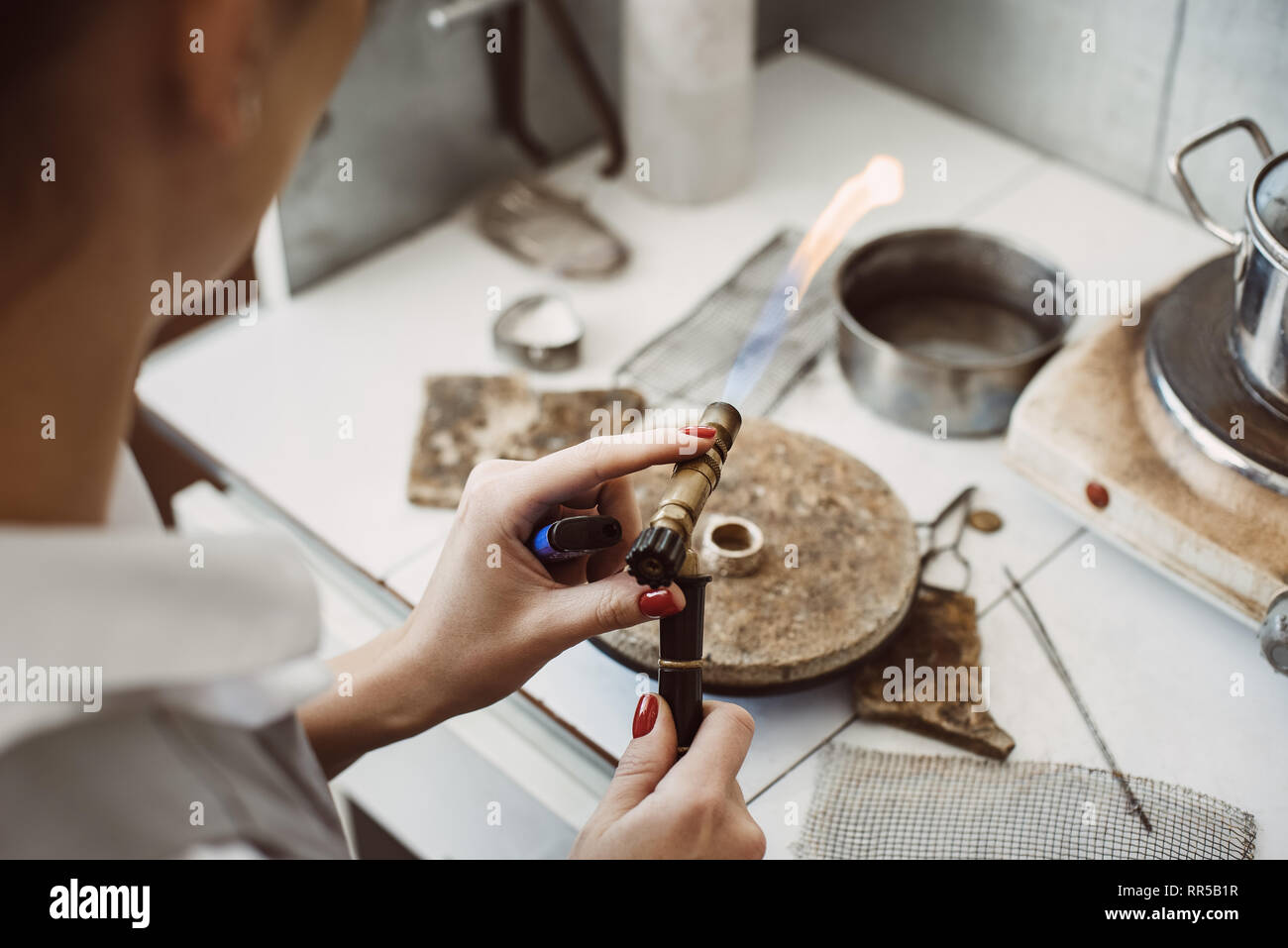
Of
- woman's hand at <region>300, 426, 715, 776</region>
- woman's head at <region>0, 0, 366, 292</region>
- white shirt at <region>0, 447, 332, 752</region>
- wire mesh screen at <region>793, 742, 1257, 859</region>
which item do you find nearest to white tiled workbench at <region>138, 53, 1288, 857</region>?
wire mesh screen at <region>793, 742, 1257, 859</region>

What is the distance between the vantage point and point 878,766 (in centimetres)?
115

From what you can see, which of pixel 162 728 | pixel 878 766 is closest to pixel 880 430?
pixel 878 766

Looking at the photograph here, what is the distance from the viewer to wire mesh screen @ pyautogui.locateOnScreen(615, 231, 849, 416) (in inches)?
61.5

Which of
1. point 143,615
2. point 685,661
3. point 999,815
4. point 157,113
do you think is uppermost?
point 157,113

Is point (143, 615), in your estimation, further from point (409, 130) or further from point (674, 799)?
point (409, 130)

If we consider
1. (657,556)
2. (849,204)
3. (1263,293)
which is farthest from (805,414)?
(657,556)

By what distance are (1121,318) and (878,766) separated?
0.62 meters

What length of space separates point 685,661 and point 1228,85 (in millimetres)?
1307

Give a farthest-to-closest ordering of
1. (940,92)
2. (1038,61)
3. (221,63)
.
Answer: (940,92), (1038,61), (221,63)

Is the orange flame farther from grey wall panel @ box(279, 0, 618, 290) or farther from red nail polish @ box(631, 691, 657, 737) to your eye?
red nail polish @ box(631, 691, 657, 737)

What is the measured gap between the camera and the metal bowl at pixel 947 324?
1.43 meters

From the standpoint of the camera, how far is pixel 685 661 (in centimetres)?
96

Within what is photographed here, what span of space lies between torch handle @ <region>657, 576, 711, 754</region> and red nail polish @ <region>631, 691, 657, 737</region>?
14mm

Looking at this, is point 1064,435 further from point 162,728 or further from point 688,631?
point 162,728
